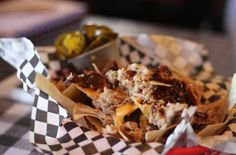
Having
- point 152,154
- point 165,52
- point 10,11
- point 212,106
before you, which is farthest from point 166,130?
point 10,11

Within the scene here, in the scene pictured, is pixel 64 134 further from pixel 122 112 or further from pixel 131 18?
pixel 131 18

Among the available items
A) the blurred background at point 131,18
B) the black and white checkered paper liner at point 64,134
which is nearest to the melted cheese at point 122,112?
the black and white checkered paper liner at point 64,134

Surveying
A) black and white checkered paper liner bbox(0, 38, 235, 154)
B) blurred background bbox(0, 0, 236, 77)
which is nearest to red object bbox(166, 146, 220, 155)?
black and white checkered paper liner bbox(0, 38, 235, 154)

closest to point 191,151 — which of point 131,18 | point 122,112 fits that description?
point 122,112

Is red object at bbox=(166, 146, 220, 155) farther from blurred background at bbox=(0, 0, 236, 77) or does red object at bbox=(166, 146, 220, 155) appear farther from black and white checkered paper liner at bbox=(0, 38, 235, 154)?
blurred background at bbox=(0, 0, 236, 77)

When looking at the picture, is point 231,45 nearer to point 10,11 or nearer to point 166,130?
point 10,11

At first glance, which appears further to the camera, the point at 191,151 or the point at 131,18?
the point at 131,18
